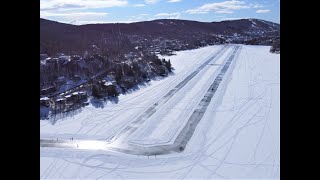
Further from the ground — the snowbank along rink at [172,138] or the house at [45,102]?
the house at [45,102]

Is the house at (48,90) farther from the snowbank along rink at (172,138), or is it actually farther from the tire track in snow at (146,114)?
the tire track in snow at (146,114)

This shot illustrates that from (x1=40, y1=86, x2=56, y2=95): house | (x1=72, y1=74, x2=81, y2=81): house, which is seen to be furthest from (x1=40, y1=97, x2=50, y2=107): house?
(x1=72, y1=74, x2=81, y2=81): house

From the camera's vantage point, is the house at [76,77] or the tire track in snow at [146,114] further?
the house at [76,77]

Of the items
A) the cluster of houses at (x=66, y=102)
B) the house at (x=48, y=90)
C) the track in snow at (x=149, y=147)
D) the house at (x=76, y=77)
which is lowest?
the track in snow at (x=149, y=147)

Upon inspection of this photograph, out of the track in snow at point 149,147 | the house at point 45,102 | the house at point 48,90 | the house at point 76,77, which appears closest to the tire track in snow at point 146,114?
the track in snow at point 149,147

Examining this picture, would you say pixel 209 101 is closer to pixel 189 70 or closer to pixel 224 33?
pixel 189 70

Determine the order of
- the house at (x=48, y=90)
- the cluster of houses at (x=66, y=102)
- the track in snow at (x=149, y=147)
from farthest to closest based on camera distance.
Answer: the house at (x=48, y=90) → the cluster of houses at (x=66, y=102) → the track in snow at (x=149, y=147)

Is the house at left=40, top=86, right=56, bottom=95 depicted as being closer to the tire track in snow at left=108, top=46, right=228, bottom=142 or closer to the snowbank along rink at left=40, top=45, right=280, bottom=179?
the snowbank along rink at left=40, top=45, right=280, bottom=179

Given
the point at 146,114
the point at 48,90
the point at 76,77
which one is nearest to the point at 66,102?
the point at 48,90
